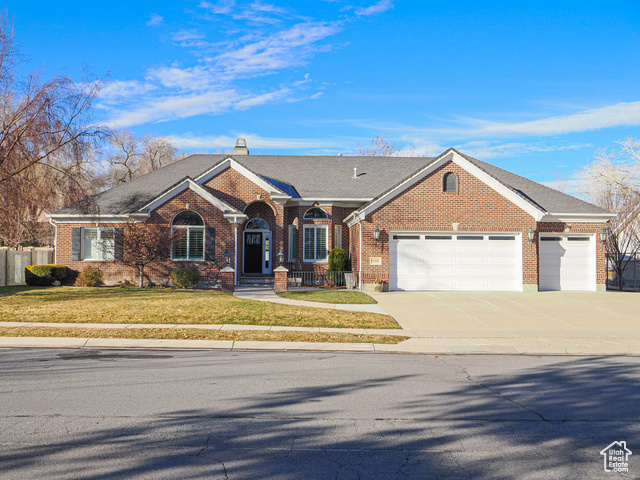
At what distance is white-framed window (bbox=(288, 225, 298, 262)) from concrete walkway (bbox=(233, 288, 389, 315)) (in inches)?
140

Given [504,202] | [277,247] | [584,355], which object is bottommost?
[584,355]

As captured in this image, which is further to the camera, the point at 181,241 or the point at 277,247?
the point at 277,247

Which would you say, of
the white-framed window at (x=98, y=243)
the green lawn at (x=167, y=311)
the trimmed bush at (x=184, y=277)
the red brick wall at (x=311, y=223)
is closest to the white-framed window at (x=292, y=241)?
the red brick wall at (x=311, y=223)

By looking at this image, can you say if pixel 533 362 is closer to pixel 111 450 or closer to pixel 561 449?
pixel 561 449

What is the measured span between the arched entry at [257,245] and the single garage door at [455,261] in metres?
7.16

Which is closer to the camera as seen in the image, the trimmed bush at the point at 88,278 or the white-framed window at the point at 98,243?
the trimmed bush at the point at 88,278

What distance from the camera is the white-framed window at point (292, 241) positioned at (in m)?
25.0

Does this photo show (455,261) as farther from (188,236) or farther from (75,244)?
(75,244)

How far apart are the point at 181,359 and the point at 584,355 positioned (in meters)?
8.74

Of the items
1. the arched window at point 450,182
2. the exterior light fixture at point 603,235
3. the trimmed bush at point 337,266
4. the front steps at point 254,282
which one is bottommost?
the front steps at point 254,282

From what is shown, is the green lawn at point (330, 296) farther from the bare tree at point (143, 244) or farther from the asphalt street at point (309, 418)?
the asphalt street at point (309, 418)

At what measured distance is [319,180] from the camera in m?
27.1

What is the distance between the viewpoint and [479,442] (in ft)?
17.9

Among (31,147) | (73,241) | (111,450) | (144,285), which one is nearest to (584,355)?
(111,450)
